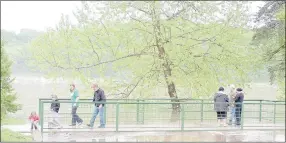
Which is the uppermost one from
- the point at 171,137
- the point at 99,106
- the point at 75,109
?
the point at 99,106

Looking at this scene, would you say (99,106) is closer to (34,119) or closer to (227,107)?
(34,119)

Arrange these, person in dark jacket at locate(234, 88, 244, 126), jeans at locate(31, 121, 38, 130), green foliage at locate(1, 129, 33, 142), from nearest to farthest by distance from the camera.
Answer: green foliage at locate(1, 129, 33, 142)
jeans at locate(31, 121, 38, 130)
person in dark jacket at locate(234, 88, 244, 126)

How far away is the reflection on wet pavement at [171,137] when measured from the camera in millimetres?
15047

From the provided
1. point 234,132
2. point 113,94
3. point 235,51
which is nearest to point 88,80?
point 113,94

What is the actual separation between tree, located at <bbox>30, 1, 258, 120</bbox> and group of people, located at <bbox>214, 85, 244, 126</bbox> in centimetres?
417

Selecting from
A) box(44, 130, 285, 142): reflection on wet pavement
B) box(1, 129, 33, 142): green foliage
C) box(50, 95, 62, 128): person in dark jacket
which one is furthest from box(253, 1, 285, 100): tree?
box(1, 129, 33, 142): green foliage

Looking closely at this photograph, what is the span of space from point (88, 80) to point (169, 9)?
498cm

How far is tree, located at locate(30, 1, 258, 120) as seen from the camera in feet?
74.2

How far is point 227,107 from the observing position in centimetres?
1791

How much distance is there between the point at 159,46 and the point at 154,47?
475 millimetres

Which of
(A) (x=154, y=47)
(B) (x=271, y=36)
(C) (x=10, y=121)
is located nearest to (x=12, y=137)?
(C) (x=10, y=121)

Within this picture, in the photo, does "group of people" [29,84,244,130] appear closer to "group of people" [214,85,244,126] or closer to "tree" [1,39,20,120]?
"group of people" [214,85,244,126]

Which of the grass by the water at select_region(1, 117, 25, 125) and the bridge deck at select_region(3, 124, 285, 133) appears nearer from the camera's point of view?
the grass by the water at select_region(1, 117, 25, 125)

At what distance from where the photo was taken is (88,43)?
2345 cm
